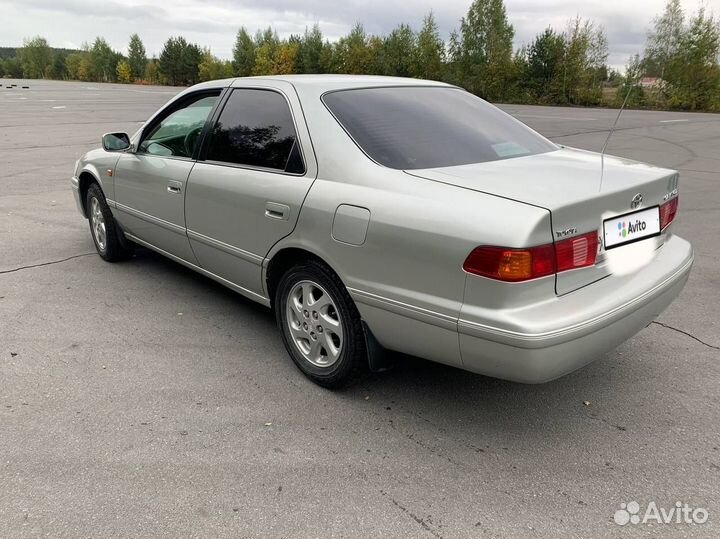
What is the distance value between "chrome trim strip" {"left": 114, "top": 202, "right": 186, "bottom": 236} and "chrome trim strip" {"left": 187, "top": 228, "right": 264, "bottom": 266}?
0.49ft

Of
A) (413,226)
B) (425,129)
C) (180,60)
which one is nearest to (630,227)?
(413,226)

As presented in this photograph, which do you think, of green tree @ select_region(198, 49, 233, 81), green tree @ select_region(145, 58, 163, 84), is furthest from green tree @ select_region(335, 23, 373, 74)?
green tree @ select_region(145, 58, 163, 84)

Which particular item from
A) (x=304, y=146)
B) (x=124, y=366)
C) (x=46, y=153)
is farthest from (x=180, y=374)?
(x=46, y=153)

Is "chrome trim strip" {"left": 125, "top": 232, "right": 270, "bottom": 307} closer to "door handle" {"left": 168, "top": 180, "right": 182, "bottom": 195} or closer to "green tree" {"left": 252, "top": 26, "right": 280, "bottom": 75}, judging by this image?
"door handle" {"left": 168, "top": 180, "right": 182, "bottom": 195}

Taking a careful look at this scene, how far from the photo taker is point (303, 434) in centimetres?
273

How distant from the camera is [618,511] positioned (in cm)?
224

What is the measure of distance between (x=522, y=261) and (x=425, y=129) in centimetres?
115

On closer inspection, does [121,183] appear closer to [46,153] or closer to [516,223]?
[516,223]

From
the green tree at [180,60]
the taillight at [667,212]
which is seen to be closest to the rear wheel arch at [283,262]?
the taillight at [667,212]

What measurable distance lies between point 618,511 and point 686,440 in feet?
2.17

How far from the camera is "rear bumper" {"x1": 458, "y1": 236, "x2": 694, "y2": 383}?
2.24m

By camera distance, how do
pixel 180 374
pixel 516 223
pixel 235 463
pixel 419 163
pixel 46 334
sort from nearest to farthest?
1. pixel 516 223
2. pixel 235 463
3. pixel 419 163
4. pixel 180 374
5. pixel 46 334

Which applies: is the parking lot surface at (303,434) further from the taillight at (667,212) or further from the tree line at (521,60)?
the tree line at (521,60)

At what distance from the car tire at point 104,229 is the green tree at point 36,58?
92.9m
